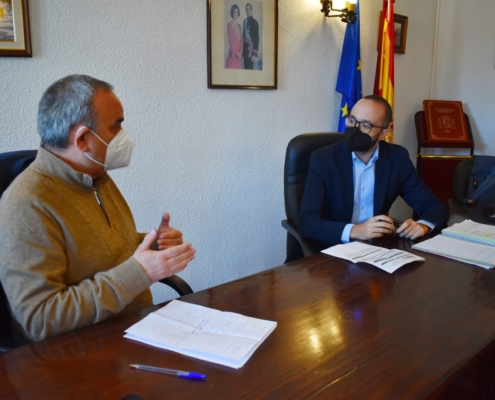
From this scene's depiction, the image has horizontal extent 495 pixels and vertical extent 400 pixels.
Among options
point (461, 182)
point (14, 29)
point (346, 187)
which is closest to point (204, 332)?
point (346, 187)

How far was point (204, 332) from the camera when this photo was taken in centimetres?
96

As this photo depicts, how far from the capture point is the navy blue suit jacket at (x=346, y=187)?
1.95 meters

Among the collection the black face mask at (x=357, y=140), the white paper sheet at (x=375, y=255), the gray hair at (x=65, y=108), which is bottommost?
the white paper sheet at (x=375, y=255)

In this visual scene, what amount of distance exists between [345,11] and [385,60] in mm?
558

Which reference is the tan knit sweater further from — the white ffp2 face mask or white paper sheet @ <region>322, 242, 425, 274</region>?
white paper sheet @ <region>322, 242, 425, 274</region>

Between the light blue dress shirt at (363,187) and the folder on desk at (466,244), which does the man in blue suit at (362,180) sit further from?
the folder on desk at (466,244)

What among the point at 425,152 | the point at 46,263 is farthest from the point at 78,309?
the point at 425,152

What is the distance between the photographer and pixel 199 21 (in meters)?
2.29

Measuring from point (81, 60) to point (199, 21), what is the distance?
0.68 m

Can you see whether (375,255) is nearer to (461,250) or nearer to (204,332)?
(461,250)

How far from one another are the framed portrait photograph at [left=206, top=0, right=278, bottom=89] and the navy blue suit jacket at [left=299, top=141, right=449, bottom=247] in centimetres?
76

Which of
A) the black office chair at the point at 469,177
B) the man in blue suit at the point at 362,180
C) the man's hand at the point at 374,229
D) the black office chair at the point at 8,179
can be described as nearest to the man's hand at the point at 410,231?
the man's hand at the point at 374,229

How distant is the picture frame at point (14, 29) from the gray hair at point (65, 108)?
80 centimetres

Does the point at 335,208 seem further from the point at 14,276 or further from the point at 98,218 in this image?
the point at 14,276
